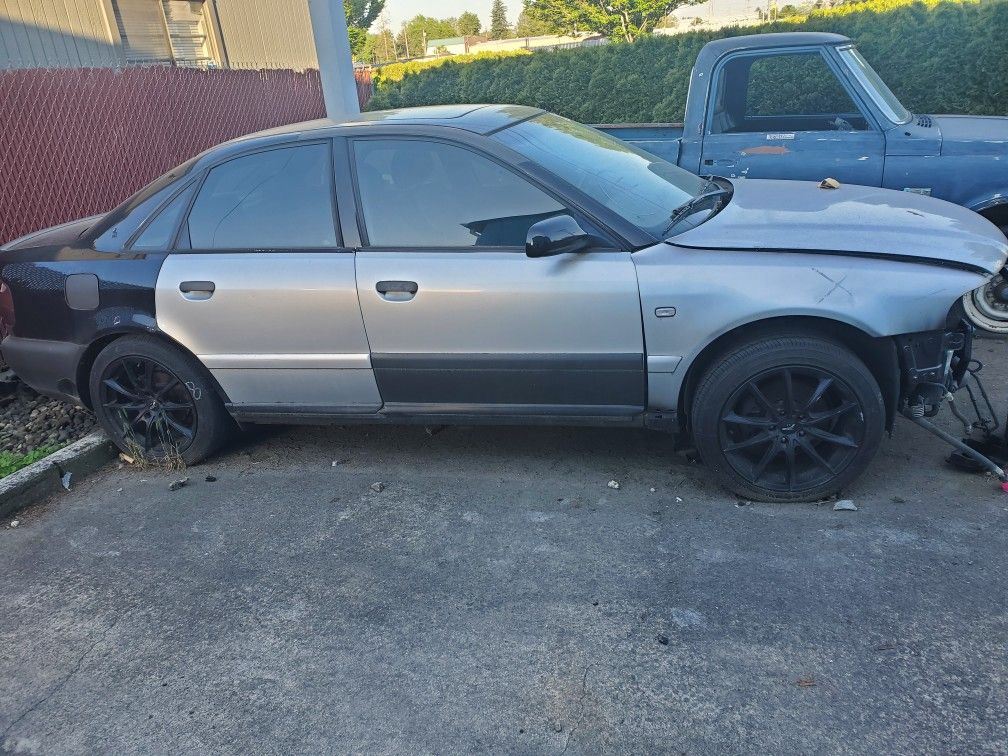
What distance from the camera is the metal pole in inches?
294

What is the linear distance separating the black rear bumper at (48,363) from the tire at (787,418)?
3.27m

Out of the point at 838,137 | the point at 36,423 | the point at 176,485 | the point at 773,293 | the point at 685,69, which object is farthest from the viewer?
the point at 685,69

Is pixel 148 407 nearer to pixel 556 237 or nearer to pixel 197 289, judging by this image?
pixel 197 289

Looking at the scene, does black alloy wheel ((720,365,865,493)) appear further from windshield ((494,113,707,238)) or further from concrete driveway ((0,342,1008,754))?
windshield ((494,113,707,238))

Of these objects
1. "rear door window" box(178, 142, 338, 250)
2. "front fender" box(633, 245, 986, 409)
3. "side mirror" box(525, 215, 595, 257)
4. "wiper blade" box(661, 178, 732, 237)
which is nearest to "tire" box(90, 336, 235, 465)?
"rear door window" box(178, 142, 338, 250)

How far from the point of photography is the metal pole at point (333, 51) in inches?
294

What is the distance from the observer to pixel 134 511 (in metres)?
4.00

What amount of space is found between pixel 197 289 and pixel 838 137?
4.15 m

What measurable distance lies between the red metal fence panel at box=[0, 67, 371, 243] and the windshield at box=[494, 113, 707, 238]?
14.1 ft

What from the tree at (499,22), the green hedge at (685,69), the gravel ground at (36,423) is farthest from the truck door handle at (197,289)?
the tree at (499,22)

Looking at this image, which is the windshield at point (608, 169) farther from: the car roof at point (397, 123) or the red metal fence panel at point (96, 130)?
the red metal fence panel at point (96, 130)

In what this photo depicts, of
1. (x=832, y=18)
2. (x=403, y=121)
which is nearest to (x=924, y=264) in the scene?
(x=403, y=121)

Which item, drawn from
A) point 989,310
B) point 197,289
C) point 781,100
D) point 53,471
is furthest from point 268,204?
point 989,310

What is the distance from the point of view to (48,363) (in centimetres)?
434
